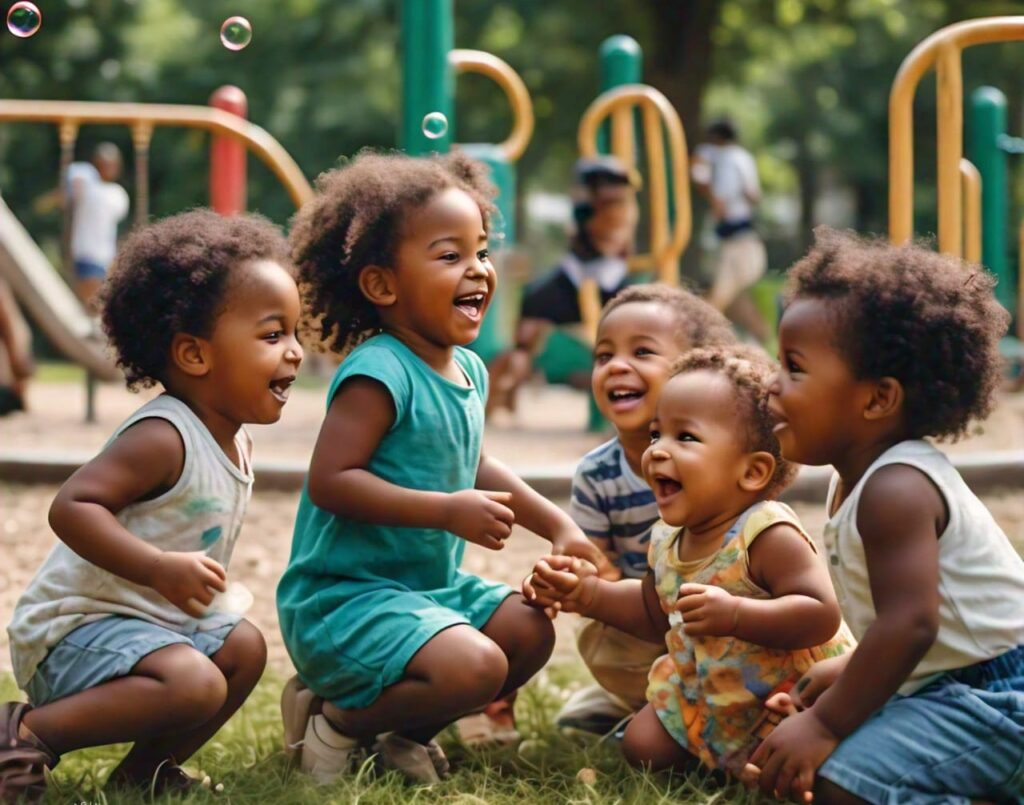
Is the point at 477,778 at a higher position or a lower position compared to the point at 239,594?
lower

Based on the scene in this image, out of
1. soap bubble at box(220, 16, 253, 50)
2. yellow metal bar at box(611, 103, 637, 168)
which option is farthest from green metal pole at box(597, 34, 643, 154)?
soap bubble at box(220, 16, 253, 50)

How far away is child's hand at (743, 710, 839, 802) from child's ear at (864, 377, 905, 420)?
519 millimetres

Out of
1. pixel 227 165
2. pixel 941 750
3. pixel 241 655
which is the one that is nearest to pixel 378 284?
pixel 241 655

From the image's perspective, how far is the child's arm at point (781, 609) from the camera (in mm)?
2742

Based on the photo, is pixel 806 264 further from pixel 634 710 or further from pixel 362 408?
pixel 634 710

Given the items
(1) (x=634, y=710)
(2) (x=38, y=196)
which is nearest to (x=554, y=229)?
(2) (x=38, y=196)

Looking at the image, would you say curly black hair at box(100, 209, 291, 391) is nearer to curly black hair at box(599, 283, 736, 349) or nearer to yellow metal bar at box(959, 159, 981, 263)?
curly black hair at box(599, 283, 736, 349)

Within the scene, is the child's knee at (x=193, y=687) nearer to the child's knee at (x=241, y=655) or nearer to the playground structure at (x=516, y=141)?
the child's knee at (x=241, y=655)

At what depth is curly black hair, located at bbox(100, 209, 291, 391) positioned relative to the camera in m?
2.98

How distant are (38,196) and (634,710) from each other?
23.3m

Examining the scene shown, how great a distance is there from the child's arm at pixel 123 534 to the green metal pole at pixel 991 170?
8349 millimetres

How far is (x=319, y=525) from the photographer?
3090 millimetres

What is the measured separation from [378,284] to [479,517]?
580 mm

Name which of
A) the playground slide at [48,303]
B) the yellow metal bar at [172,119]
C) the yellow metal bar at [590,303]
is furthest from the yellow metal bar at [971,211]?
the playground slide at [48,303]
